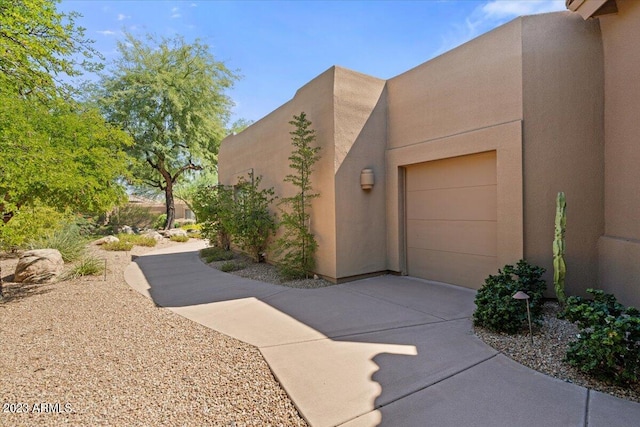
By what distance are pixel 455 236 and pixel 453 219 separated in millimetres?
324

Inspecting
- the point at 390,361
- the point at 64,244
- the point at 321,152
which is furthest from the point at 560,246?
the point at 64,244

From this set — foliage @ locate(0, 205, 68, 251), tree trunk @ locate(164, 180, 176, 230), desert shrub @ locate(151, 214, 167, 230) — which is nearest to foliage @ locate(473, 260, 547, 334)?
foliage @ locate(0, 205, 68, 251)

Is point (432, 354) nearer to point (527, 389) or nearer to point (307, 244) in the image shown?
point (527, 389)

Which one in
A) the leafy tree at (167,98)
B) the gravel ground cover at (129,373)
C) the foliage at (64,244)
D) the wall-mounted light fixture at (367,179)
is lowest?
the gravel ground cover at (129,373)

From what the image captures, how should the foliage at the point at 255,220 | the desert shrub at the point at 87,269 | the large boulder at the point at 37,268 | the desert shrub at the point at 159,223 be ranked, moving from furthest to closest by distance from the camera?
1. the desert shrub at the point at 159,223
2. the foliage at the point at 255,220
3. the desert shrub at the point at 87,269
4. the large boulder at the point at 37,268

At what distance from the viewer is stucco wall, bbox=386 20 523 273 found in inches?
200

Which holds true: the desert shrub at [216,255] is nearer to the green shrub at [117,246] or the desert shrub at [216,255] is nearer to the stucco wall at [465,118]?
the green shrub at [117,246]

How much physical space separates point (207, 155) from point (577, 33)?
1734 cm

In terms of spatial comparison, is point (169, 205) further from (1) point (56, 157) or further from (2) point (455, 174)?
(2) point (455, 174)

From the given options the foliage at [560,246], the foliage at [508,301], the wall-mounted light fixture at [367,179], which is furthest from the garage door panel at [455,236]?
the wall-mounted light fixture at [367,179]

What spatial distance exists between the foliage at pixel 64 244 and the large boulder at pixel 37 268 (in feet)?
4.97

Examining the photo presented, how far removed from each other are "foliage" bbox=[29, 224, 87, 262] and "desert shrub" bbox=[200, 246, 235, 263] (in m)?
3.46

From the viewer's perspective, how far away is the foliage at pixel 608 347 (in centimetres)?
261

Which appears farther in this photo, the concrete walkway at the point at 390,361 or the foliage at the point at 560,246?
the foliage at the point at 560,246
